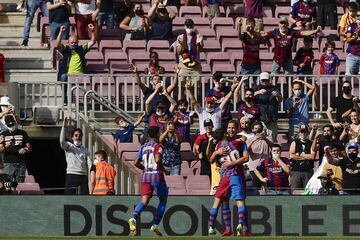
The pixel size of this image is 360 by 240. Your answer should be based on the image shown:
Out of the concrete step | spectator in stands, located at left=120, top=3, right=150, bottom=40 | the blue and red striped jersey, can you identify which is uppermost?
spectator in stands, located at left=120, top=3, right=150, bottom=40

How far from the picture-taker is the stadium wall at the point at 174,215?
84.1 feet

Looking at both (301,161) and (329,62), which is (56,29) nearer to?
(329,62)

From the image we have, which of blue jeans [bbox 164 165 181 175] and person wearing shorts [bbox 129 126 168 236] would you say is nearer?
person wearing shorts [bbox 129 126 168 236]

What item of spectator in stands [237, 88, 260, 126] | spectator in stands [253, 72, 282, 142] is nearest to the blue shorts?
spectator in stands [237, 88, 260, 126]

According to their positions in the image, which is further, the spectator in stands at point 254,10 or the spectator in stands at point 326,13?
the spectator in stands at point 326,13

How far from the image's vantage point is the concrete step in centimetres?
3130

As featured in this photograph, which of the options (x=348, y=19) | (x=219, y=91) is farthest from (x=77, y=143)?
(x=348, y=19)

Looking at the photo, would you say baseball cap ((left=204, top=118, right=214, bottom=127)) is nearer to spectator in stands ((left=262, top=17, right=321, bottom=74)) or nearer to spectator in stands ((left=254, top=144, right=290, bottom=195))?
spectator in stands ((left=254, top=144, right=290, bottom=195))

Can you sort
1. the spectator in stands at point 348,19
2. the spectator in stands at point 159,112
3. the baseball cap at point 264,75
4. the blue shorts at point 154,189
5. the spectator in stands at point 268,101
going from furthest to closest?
the spectator in stands at point 348,19
the baseball cap at point 264,75
the spectator in stands at point 268,101
the spectator in stands at point 159,112
the blue shorts at point 154,189

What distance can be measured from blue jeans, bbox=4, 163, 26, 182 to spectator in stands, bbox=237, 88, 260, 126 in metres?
3.83

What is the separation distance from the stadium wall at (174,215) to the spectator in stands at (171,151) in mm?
1755

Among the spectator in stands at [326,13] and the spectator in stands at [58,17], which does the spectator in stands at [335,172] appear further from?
the spectator in stands at [326,13]

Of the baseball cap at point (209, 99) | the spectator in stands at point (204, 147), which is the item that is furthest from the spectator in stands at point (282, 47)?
the spectator in stands at point (204, 147)

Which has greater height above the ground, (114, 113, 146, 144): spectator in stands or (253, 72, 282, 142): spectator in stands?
(253, 72, 282, 142): spectator in stands
